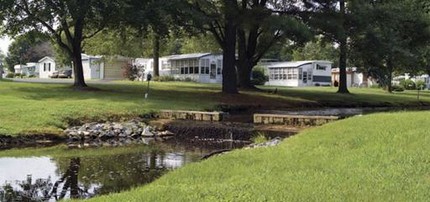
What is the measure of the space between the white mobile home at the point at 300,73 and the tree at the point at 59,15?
41.8m

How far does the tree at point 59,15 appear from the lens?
27781 mm

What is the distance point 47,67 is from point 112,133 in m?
66.2

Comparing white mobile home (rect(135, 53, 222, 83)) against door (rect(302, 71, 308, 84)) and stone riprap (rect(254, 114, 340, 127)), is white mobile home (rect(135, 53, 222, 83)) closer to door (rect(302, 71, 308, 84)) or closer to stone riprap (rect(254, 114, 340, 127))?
door (rect(302, 71, 308, 84))

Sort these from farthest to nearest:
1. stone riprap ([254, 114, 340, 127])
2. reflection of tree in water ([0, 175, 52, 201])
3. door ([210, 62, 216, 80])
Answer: door ([210, 62, 216, 80]), stone riprap ([254, 114, 340, 127]), reflection of tree in water ([0, 175, 52, 201])

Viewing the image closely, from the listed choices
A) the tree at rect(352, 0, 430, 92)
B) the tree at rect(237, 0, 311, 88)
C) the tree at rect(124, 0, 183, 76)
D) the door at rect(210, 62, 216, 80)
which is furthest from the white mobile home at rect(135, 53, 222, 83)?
the tree at rect(124, 0, 183, 76)

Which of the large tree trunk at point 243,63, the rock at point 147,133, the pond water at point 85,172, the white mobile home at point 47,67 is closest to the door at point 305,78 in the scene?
the large tree trunk at point 243,63

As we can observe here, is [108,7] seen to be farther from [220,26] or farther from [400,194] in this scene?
[400,194]

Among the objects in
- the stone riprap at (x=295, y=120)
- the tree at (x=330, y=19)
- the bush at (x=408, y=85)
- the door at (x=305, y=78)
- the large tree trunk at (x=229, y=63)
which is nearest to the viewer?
the stone riprap at (x=295, y=120)

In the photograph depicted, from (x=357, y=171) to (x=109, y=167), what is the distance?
667 cm

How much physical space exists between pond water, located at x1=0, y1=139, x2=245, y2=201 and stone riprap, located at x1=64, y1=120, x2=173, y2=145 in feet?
7.07

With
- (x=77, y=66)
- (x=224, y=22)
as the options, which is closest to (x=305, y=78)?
(x=224, y=22)

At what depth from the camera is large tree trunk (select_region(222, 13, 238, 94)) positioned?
1341 inches

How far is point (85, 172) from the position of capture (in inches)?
487

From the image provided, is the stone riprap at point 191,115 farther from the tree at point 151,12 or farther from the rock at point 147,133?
the tree at point 151,12
